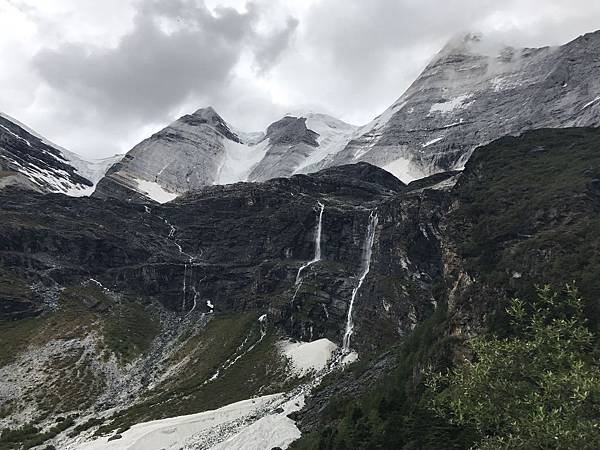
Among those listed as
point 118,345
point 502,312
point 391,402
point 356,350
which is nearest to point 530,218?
point 502,312

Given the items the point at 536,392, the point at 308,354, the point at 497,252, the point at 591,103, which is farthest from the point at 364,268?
the point at 591,103

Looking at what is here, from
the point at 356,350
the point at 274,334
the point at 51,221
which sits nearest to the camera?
the point at 356,350

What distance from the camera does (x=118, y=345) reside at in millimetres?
107062

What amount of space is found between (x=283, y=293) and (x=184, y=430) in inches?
2261

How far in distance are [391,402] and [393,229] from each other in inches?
3164

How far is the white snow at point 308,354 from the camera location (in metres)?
87.3

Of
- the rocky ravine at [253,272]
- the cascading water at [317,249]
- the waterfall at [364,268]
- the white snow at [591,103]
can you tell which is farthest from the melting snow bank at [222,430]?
the white snow at [591,103]

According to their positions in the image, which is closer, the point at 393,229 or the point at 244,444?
the point at 244,444

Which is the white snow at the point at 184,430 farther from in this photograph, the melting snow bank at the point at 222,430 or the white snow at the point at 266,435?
the white snow at the point at 266,435

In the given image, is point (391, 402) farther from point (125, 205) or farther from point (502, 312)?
point (125, 205)

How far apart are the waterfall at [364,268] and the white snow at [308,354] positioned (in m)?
2.65

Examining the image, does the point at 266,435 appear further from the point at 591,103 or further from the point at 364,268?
the point at 591,103

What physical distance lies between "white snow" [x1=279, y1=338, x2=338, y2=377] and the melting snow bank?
15818 millimetres

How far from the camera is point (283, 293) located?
389 ft
